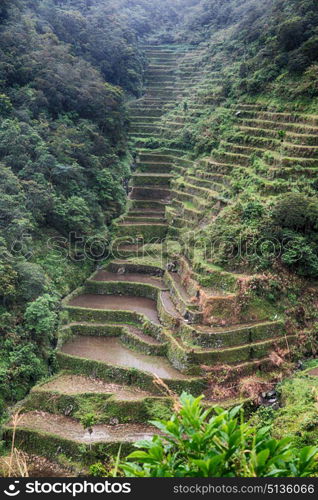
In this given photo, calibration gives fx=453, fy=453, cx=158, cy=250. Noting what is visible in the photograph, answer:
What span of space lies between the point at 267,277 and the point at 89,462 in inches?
299

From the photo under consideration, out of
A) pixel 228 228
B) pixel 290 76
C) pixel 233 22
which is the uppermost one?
pixel 233 22

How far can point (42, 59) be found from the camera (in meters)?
23.1

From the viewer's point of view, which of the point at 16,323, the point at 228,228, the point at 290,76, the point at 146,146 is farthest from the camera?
the point at 146,146

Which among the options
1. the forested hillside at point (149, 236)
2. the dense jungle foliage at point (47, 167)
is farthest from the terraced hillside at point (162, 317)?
the dense jungle foliage at point (47, 167)

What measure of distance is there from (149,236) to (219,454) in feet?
59.7

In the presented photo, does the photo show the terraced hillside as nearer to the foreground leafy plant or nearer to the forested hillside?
the forested hillside

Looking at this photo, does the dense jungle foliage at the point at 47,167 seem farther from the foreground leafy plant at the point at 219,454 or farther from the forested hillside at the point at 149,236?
the foreground leafy plant at the point at 219,454

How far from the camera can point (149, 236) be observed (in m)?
21.5

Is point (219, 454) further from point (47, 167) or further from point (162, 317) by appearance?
point (47, 167)

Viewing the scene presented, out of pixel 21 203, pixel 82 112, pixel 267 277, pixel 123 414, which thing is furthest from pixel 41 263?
pixel 82 112

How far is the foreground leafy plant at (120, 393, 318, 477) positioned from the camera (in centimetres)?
338

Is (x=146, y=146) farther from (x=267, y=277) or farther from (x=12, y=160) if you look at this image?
(x=267, y=277)

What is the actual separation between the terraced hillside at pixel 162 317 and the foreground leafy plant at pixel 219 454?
264 inches

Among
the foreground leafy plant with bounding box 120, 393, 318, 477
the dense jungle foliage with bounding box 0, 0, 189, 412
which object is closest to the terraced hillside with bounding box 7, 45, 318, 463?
the dense jungle foliage with bounding box 0, 0, 189, 412
